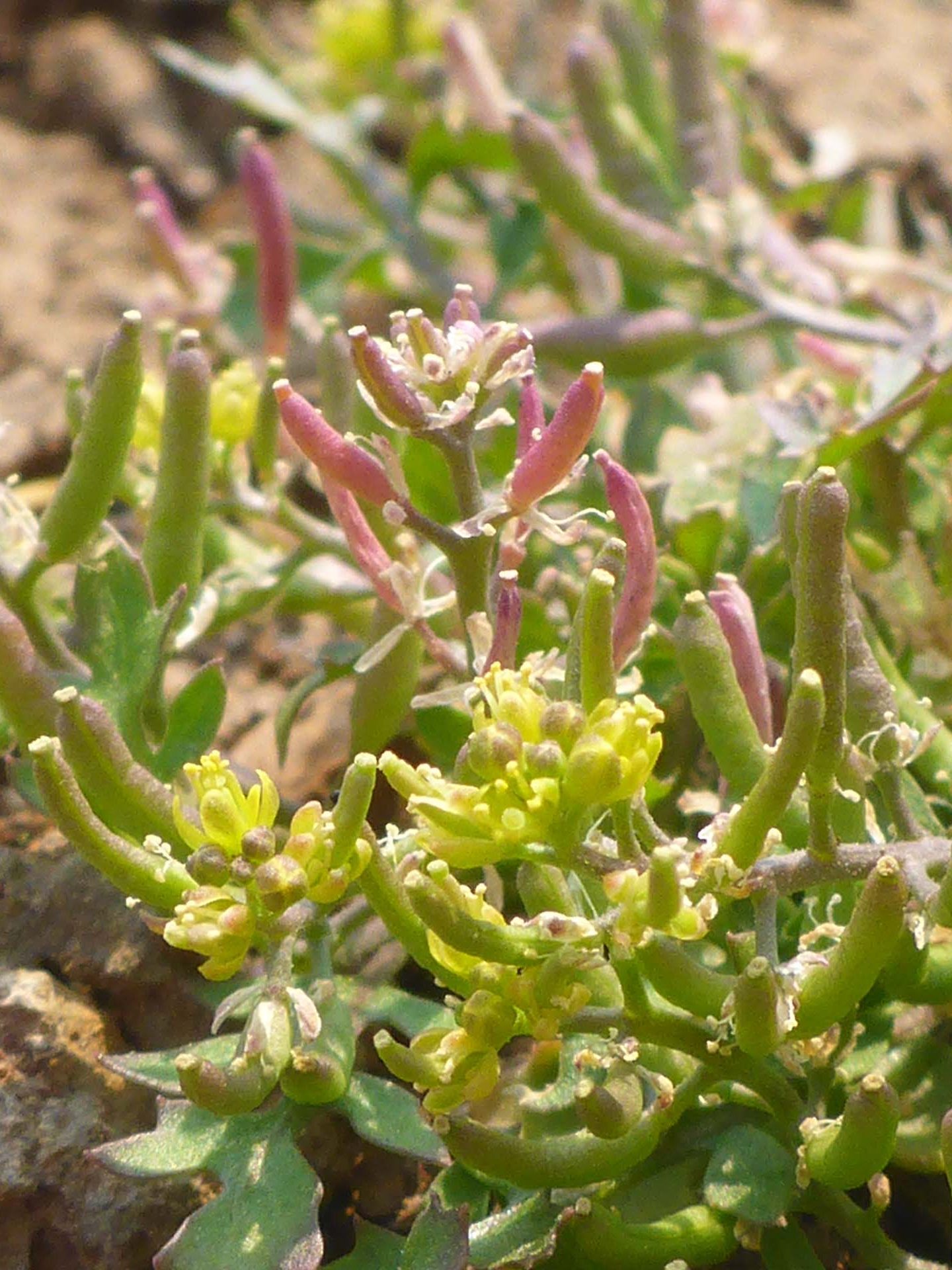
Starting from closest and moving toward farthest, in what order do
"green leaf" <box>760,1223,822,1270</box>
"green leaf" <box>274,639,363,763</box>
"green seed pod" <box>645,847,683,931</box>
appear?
1. "green seed pod" <box>645,847,683,931</box>
2. "green leaf" <box>760,1223,822,1270</box>
3. "green leaf" <box>274,639,363,763</box>

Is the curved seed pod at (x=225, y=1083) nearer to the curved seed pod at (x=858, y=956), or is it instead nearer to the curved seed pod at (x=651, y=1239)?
the curved seed pod at (x=651, y=1239)

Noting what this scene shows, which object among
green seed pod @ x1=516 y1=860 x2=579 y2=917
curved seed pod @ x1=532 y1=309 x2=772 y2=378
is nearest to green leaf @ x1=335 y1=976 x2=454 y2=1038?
green seed pod @ x1=516 y1=860 x2=579 y2=917

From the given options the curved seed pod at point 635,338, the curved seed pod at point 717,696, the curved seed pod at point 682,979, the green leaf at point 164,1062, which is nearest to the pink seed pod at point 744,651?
the curved seed pod at point 717,696

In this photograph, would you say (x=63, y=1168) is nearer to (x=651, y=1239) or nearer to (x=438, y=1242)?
(x=438, y=1242)

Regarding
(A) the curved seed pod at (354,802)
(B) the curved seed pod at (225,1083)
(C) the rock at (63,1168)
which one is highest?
(A) the curved seed pod at (354,802)

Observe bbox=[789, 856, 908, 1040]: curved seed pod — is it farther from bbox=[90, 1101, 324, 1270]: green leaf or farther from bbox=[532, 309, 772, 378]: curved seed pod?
bbox=[532, 309, 772, 378]: curved seed pod

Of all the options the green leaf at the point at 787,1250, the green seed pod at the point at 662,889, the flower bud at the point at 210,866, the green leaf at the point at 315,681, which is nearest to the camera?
the green seed pod at the point at 662,889
